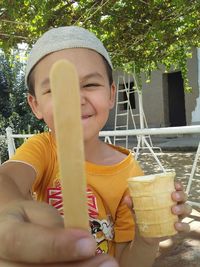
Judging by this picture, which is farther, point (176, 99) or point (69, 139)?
point (176, 99)

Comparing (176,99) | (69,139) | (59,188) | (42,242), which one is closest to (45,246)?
(42,242)

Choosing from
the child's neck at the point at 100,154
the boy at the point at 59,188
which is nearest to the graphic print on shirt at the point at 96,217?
the boy at the point at 59,188

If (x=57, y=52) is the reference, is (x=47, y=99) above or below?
below

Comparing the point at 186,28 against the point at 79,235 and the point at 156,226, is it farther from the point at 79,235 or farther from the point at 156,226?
the point at 79,235

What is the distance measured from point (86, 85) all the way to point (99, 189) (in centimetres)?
38

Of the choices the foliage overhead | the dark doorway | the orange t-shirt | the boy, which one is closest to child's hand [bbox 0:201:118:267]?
the boy

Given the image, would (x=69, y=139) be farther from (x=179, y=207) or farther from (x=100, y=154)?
(x=100, y=154)

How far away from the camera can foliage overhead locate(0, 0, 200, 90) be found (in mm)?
4559

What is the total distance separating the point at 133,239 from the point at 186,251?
201cm

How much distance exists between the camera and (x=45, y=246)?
1.33 ft

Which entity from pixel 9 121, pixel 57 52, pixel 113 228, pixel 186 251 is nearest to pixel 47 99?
pixel 57 52

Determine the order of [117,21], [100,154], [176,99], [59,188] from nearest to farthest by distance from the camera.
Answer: [59,188] < [100,154] < [117,21] < [176,99]

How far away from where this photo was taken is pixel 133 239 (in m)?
1.33

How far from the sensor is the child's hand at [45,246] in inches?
15.7
